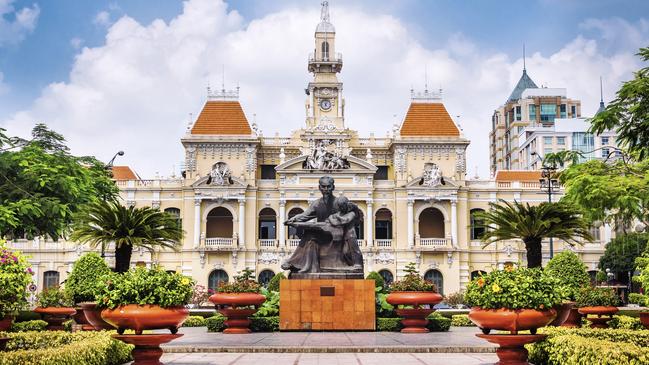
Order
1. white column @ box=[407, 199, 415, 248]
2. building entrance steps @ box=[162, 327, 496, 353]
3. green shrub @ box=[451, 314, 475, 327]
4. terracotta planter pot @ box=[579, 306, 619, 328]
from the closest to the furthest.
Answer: building entrance steps @ box=[162, 327, 496, 353], terracotta planter pot @ box=[579, 306, 619, 328], green shrub @ box=[451, 314, 475, 327], white column @ box=[407, 199, 415, 248]

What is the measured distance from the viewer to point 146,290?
40.3 ft

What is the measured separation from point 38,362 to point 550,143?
302ft

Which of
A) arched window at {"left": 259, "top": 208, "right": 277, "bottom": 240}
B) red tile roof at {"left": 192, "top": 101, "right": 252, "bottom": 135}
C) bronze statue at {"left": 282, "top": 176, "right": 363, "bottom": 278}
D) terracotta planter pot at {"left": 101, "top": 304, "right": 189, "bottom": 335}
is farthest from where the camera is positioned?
red tile roof at {"left": 192, "top": 101, "right": 252, "bottom": 135}

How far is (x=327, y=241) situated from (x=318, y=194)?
38.2 metres

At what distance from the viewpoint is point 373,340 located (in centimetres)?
1814

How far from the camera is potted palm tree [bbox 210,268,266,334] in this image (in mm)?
21016

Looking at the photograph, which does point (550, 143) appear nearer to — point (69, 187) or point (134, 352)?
point (69, 187)

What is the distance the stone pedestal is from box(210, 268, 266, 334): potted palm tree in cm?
83

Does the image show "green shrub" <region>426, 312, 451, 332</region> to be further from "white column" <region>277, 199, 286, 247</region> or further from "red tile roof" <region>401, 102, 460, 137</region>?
"red tile roof" <region>401, 102, 460, 137</region>

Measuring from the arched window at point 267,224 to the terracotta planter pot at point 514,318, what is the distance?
5062cm

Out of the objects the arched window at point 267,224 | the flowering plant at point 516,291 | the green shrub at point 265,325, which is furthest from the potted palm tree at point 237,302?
the arched window at point 267,224

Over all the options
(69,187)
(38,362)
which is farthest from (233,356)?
(69,187)

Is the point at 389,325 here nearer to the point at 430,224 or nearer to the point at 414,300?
the point at 414,300

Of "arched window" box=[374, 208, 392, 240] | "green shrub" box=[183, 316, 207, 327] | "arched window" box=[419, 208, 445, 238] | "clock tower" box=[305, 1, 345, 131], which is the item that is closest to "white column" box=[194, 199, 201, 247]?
"clock tower" box=[305, 1, 345, 131]
